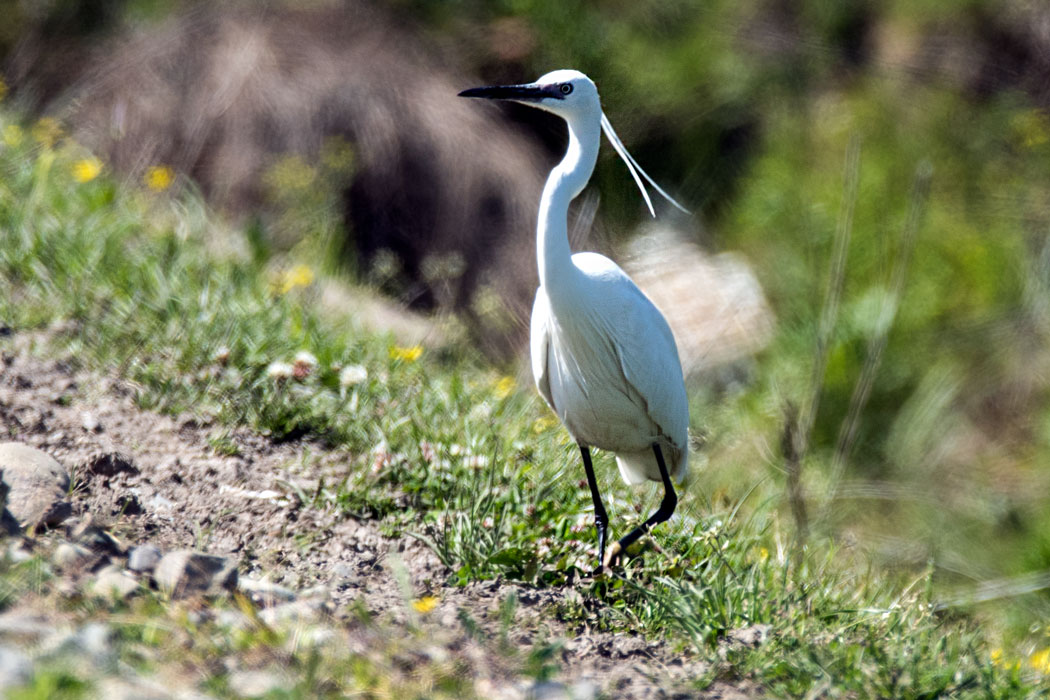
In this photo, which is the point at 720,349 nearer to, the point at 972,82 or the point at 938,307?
the point at 938,307

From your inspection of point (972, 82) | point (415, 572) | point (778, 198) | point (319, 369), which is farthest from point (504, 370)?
point (972, 82)

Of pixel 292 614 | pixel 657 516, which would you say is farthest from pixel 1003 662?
pixel 292 614

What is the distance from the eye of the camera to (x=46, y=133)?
5.47 m

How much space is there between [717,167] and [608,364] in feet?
15.4

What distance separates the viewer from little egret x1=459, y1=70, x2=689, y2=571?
2.99 metres

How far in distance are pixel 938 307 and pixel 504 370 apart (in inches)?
125

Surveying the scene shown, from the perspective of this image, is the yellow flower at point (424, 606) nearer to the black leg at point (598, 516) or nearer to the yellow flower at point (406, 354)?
the black leg at point (598, 516)

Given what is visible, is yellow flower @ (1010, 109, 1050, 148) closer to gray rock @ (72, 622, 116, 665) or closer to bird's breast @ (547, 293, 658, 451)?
bird's breast @ (547, 293, 658, 451)

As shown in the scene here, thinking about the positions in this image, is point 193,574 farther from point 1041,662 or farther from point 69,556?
point 1041,662

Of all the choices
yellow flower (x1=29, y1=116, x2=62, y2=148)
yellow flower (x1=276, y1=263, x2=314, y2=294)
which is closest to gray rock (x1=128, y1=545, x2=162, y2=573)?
yellow flower (x1=276, y1=263, x2=314, y2=294)

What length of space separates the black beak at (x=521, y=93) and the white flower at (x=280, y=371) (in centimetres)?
114

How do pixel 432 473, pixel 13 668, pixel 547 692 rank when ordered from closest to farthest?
1. pixel 13 668
2. pixel 547 692
3. pixel 432 473

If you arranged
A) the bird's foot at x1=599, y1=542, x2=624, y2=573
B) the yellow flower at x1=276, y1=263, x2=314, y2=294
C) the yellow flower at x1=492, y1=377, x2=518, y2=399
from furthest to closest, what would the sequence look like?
the yellow flower at x1=276, y1=263, x2=314, y2=294
the yellow flower at x1=492, y1=377, x2=518, y2=399
the bird's foot at x1=599, y1=542, x2=624, y2=573

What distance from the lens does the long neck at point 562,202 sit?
9.62 ft
